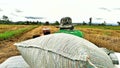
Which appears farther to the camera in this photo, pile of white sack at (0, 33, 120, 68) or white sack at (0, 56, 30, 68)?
white sack at (0, 56, 30, 68)

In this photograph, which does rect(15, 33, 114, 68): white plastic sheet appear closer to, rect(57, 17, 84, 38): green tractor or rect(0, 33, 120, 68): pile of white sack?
rect(0, 33, 120, 68): pile of white sack

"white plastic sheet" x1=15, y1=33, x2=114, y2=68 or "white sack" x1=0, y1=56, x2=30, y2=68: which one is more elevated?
"white plastic sheet" x1=15, y1=33, x2=114, y2=68

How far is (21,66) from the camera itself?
8.59ft

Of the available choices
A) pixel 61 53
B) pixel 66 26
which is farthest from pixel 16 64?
pixel 66 26

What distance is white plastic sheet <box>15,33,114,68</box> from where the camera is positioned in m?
2.02

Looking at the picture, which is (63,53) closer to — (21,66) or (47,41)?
(47,41)

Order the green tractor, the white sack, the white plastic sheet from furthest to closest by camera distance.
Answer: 1. the green tractor
2. the white sack
3. the white plastic sheet

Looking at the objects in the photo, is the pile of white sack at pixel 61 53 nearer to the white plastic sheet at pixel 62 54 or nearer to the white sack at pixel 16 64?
the white plastic sheet at pixel 62 54

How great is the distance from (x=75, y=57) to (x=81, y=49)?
0.08 m

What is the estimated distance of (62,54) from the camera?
211 centimetres

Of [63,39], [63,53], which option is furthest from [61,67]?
[63,39]

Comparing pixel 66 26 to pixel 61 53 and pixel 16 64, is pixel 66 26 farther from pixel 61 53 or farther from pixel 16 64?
pixel 61 53

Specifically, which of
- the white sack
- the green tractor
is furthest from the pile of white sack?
the green tractor

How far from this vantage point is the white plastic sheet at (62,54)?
2023 millimetres
